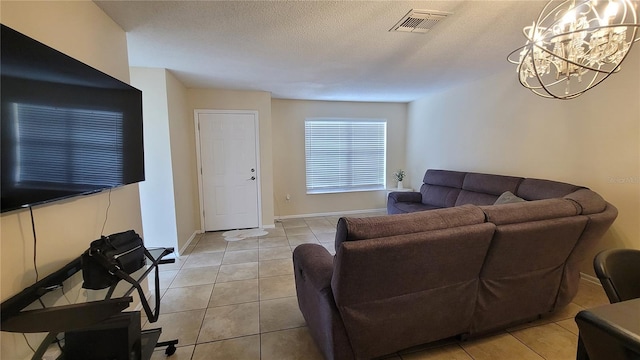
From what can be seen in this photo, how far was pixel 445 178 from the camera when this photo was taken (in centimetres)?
415

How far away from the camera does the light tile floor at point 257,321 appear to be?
1.72m

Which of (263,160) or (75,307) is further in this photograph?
(263,160)

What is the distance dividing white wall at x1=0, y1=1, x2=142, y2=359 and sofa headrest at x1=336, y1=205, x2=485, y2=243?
1420mm

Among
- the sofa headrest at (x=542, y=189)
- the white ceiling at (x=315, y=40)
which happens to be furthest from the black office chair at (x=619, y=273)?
the white ceiling at (x=315, y=40)

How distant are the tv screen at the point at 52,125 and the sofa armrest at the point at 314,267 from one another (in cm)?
132

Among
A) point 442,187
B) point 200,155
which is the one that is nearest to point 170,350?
point 200,155

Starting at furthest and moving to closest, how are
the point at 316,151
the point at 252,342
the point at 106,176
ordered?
the point at 316,151, the point at 252,342, the point at 106,176

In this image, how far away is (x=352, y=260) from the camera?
1261 mm

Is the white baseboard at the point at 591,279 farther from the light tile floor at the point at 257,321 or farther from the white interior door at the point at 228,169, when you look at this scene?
the white interior door at the point at 228,169

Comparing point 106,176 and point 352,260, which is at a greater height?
point 106,176

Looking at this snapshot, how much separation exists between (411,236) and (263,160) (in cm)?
347

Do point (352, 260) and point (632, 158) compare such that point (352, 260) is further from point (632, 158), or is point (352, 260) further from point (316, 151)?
point (316, 151)

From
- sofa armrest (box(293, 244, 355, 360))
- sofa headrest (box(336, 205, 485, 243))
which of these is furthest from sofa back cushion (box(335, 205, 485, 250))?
sofa armrest (box(293, 244, 355, 360))

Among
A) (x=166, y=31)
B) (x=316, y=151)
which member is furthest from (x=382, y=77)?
(x=166, y=31)
